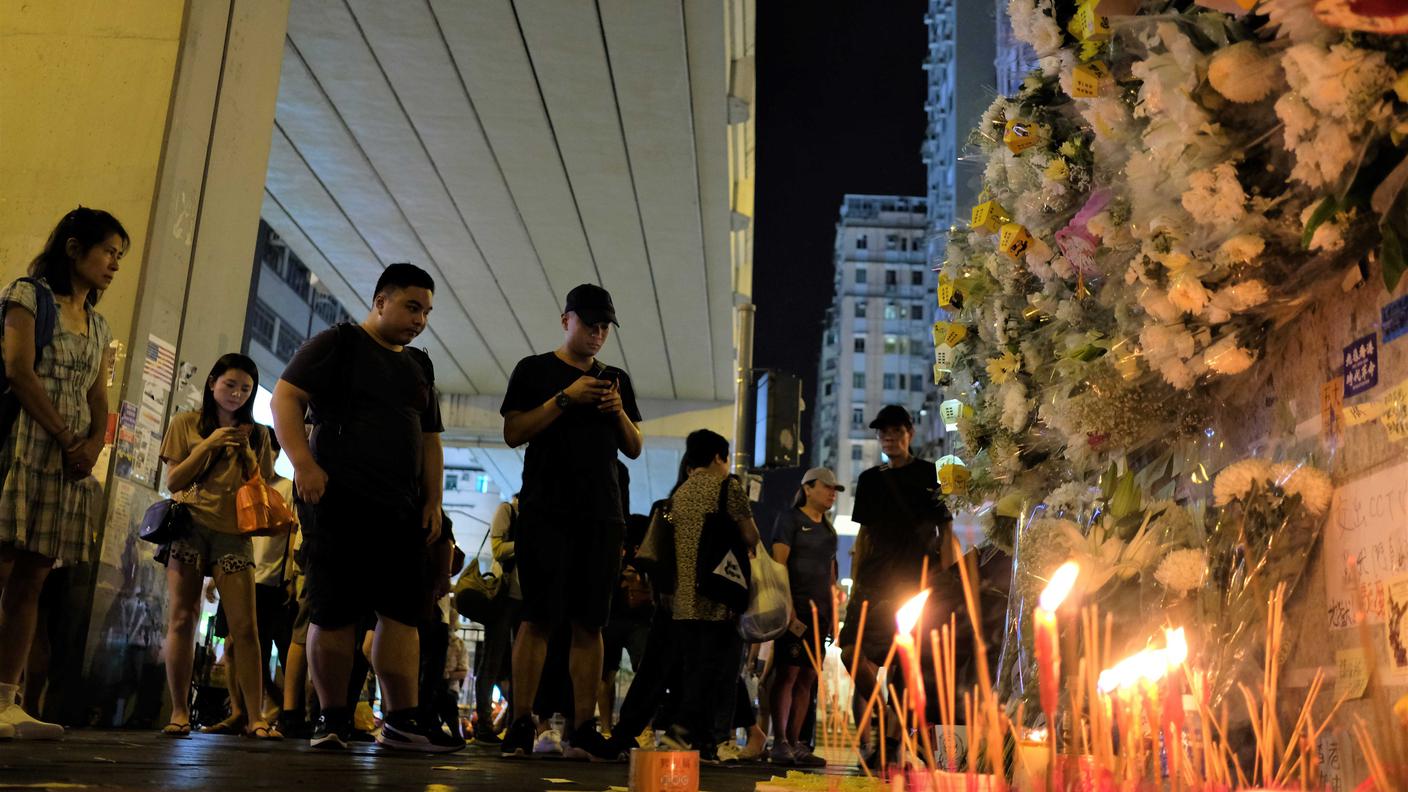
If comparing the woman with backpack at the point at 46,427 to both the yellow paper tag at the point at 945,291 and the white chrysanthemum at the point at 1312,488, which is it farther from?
the white chrysanthemum at the point at 1312,488

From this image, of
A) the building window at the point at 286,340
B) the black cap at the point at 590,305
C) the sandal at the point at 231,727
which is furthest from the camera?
the building window at the point at 286,340

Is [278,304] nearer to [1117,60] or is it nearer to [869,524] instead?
[869,524]

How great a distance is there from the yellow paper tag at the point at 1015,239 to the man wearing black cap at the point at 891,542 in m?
2.33

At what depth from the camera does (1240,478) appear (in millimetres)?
2795

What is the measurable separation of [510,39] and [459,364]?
32.1 ft

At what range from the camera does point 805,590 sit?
7527 millimetres

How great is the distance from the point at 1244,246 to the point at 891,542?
11.9ft

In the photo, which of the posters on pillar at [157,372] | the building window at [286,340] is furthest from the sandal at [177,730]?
the building window at [286,340]

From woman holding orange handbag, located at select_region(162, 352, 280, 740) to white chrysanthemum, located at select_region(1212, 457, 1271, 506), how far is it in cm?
405

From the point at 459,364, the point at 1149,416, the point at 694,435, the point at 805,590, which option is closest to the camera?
the point at 1149,416

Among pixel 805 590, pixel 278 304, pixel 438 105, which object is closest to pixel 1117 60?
pixel 805 590

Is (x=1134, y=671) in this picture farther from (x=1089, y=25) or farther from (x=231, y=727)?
(x=231, y=727)

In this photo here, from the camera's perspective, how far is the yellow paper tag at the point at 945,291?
4.45 meters

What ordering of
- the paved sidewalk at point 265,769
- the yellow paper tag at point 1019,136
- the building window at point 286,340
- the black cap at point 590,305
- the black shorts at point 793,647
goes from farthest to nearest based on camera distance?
the building window at point 286,340 → the black shorts at point 793,647 → the black cap at point 590,305 → the yellow paper tag at point 1019,136 → the paved sidewalk at point 265,769
